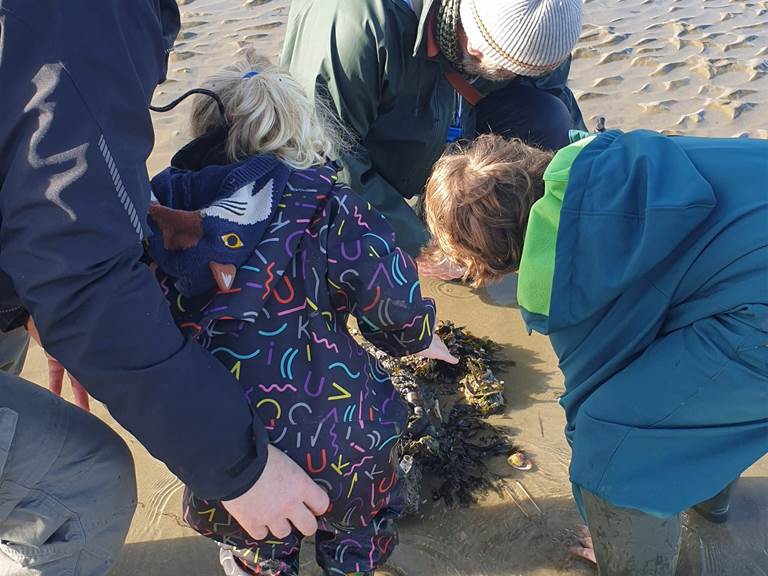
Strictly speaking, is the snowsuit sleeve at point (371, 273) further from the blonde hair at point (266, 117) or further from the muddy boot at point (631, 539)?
the muddy boot at point (631, 539)

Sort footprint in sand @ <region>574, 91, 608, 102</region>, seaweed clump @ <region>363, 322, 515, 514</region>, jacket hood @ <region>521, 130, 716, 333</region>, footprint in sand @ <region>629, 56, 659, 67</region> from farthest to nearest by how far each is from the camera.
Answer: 1. footprint in sand @ <region>629, 56, 659, 67</region>
2. footprint in sand @ <region>574, 91, 608, 102</region>
3. seaweed clump @ <region>363, 322, 515, 514</region>
4. jacket hood @ <region>521, 130, 716, 333</region>

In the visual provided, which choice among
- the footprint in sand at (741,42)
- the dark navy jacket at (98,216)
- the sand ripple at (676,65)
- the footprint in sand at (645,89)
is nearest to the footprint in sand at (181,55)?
the sand ripple at (676,65)

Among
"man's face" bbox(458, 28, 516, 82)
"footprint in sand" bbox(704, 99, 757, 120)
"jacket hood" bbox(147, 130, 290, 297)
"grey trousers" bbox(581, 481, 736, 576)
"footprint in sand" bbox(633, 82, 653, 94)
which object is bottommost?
"footprint in sand" bbox(633, 82, 653, 94)

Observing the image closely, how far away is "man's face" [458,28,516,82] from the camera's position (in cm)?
283

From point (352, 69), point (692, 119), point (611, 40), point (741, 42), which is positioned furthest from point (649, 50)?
point (352, 69)

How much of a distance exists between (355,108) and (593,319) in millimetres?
1464

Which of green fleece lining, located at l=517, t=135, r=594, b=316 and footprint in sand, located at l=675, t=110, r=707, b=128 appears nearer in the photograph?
green fleece lining, located at l=517, t=135, r=594, b=316

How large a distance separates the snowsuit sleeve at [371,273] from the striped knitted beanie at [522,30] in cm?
117

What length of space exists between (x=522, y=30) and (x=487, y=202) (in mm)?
908

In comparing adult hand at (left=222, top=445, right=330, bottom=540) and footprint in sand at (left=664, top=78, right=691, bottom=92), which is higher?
adult hand at (left=222, top=445, right=330, bottom=540)

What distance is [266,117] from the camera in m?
1.84

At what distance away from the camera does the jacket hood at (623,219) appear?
1.74 meters

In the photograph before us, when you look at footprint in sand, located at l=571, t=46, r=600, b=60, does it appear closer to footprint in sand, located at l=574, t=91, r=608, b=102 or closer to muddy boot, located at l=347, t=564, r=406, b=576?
footprint in sand, located at l=574, t=91, r=608, b=102

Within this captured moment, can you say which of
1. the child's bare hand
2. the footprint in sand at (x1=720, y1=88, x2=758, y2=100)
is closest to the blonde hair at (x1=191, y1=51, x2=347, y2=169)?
the child's bare hand
